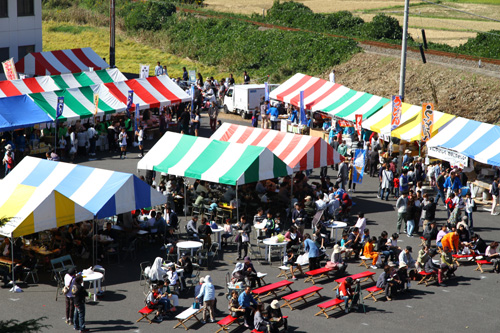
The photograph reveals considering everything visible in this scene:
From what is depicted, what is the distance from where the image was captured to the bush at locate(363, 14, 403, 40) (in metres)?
50.2

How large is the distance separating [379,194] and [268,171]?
5445 mm

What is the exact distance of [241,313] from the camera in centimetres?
1527

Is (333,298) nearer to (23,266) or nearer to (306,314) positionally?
(306,314)

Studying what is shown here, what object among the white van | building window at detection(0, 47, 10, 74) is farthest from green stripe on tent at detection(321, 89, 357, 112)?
building window at detection(0, 47, 10, 74)

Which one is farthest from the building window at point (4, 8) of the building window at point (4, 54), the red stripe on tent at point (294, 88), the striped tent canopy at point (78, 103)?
the red stripe on tent at point (294, 88)

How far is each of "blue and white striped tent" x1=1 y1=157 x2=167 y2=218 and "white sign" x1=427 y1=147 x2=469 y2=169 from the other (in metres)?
10.8

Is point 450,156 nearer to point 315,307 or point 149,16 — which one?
point 315,307

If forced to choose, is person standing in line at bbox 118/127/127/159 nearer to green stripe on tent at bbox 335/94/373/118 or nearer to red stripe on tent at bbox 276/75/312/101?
red stripe on tent at bbox 276/75/312/101

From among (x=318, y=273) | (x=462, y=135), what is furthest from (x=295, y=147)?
(x=318, y=273)

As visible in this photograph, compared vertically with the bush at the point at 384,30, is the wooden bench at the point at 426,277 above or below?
below

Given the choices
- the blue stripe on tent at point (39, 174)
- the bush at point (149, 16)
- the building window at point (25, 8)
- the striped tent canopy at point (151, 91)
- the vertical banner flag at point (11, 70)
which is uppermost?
the bush at point (149, 16)

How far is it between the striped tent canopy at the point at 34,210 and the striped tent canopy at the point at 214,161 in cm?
460

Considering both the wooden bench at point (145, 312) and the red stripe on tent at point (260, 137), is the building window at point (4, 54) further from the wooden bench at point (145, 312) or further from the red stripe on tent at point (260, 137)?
the wooden bench at point (145, 312)

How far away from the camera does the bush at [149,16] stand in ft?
202
